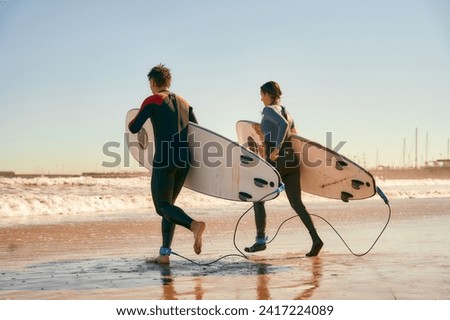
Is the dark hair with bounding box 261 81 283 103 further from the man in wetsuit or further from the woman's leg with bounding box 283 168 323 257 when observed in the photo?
the man in wetsuit

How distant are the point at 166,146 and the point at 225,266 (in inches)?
44.6

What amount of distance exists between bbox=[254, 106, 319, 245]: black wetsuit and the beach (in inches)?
10.2

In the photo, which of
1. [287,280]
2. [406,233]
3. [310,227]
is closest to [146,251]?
[310,227]

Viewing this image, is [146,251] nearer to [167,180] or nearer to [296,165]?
[167,180]

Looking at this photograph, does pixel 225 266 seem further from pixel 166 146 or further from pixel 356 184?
pixel 356 184

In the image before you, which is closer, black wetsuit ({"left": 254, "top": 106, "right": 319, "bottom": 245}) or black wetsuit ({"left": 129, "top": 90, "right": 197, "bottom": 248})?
black wetsuit ({"left": 129, "top": 90, "right": 197, "bottom": 248})

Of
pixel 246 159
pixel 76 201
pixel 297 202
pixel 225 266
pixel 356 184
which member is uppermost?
pixel 246 159

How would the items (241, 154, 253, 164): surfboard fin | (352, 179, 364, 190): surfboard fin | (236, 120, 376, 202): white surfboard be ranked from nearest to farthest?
(241, 154, 253, 164): surfboard fin → (236, 120, 376, 202): white surfboard → (352, 179, 364, 190): surfboard fin

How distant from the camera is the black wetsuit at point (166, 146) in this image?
5.05 m

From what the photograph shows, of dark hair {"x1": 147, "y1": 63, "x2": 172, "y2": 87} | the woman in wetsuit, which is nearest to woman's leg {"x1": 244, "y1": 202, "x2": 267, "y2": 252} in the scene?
the woman in wetsuit

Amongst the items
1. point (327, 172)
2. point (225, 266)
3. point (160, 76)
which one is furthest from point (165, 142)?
point (327, 172)

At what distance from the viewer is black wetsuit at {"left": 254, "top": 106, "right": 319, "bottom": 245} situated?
560 cm

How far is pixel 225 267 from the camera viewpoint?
16.4 ft
